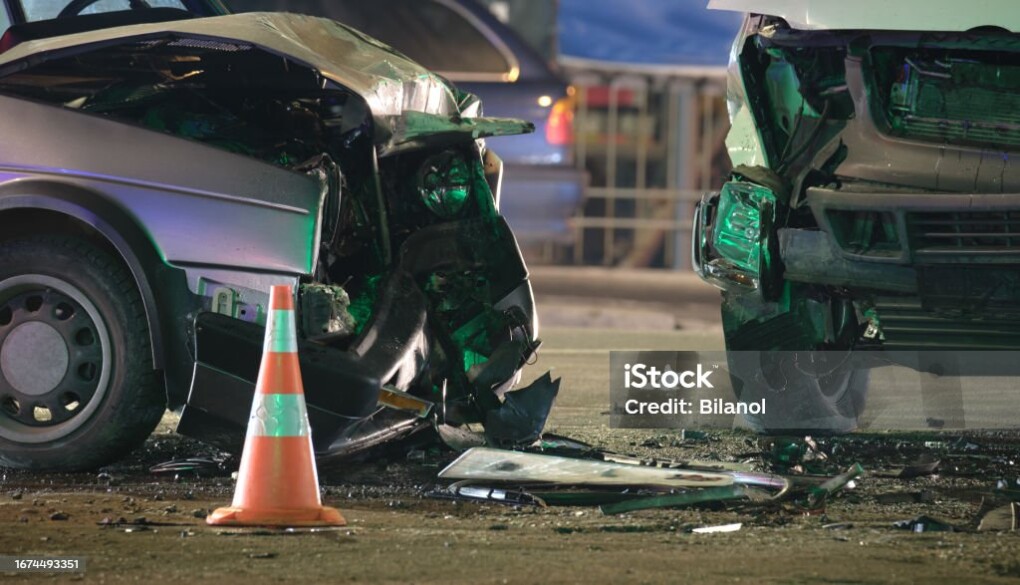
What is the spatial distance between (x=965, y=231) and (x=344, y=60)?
7.60ft

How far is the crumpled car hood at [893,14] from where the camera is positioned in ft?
20.9

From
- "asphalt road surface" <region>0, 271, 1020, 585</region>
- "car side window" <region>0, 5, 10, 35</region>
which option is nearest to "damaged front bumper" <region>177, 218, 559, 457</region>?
"asphalt road surface" <region>0, 271, 1020, 585</region>

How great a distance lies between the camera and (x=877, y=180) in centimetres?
666

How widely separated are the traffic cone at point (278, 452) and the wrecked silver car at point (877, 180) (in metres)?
2.08

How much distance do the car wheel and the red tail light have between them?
6091 mm

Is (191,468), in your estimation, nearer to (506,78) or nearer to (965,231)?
(965,231)

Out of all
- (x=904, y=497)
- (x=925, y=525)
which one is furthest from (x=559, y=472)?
(x=925, y=525)

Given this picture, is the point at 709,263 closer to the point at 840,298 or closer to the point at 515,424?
the point at 840,298

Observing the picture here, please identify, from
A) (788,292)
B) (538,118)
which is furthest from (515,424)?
(538,118)

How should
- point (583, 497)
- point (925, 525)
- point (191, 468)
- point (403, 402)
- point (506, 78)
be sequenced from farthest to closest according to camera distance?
1. point (506, 78)
2. point (403, 402)
3. point (191, 468)
4. point (583, 497)
5. point (925, 525)

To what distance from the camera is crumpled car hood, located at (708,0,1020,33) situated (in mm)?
6367

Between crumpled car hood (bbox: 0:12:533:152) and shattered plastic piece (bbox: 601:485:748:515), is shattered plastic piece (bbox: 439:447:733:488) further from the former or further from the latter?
crumpled car hood (bbox: 0:12:533:152)

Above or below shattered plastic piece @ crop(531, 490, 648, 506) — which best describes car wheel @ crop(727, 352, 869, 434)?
above

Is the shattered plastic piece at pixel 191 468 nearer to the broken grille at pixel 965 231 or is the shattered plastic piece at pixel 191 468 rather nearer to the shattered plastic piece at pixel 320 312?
the shattered plastic piece at pixel 320 312
